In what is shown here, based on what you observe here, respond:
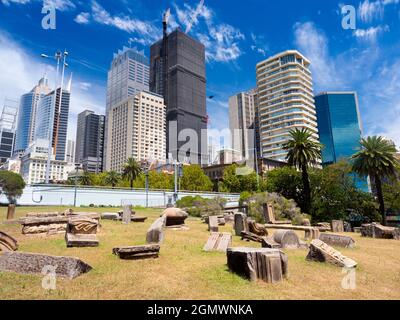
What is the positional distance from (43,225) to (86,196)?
3445 centimetres

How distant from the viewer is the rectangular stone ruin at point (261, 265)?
5809 millimetres

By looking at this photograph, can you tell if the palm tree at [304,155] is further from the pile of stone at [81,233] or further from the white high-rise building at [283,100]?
the white high-rise building at [283,100]

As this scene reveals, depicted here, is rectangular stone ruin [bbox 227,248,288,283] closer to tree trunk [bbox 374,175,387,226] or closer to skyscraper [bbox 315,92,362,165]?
tree trunk [bbox 374,175,387,226]

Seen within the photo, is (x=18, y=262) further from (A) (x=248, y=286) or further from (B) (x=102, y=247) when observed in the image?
(A) (x=248, y=286)

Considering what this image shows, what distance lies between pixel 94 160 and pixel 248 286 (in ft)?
670

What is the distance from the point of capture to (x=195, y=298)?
4.72m

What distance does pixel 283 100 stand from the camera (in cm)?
11188

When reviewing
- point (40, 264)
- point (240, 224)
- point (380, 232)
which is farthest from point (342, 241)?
point (40, 264)

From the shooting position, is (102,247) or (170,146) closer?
(102,247)

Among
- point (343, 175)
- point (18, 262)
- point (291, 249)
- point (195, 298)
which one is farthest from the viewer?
point (343, 175)

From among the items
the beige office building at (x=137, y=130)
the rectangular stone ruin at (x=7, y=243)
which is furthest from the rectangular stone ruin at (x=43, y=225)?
the beige office building at (x=137, y=130)

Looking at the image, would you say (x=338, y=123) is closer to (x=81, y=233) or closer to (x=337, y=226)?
(x=337, y=226)
